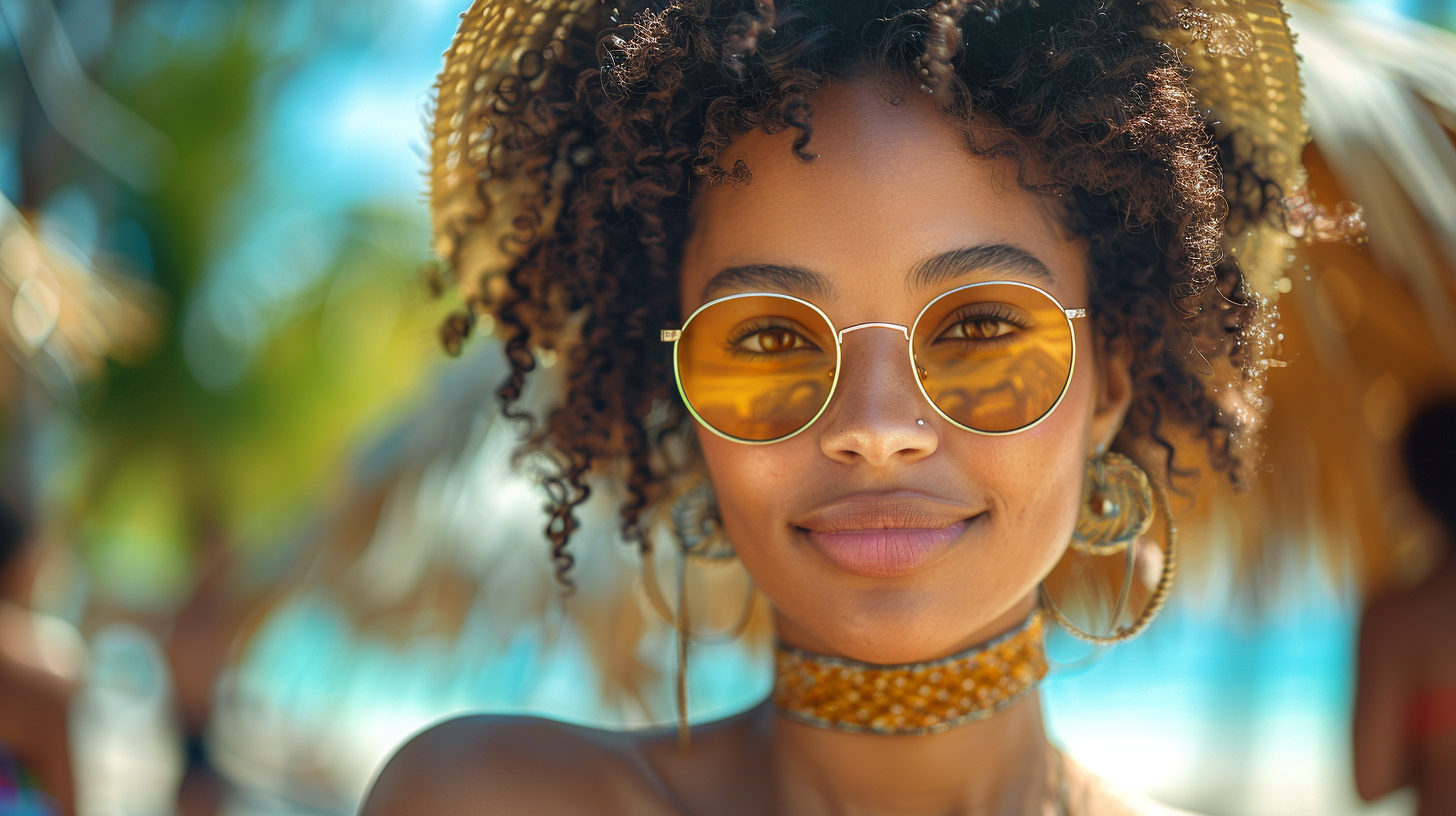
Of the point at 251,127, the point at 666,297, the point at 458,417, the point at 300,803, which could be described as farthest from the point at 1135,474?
the point at 251,127

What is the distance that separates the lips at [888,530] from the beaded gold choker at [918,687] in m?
0.29

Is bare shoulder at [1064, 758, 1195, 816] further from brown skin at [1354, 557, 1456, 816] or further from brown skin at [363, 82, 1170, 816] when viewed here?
brown skin at [1354, 557, 1456, 816]

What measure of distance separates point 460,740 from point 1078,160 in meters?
1.60

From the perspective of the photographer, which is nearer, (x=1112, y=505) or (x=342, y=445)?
(x=1112, y=505)

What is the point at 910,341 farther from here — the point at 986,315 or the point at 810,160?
the point at 810,160

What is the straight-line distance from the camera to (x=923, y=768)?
2.09 m

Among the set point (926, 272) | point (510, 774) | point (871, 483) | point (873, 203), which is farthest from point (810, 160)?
point (510, 774)

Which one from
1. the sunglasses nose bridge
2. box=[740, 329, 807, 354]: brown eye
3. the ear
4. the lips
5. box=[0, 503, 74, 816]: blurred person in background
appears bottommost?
box=[0, 503, 74, 816]: blurred person in background

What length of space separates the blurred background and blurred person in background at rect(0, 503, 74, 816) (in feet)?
0.07

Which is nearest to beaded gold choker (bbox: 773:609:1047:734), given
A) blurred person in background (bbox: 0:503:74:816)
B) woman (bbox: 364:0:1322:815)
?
woman (bbox: 364:0:1322:815)

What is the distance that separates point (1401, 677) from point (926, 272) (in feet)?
11.2

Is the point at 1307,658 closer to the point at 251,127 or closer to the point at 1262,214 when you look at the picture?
the point at 1262,214

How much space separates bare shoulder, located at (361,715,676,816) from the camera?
2.06m

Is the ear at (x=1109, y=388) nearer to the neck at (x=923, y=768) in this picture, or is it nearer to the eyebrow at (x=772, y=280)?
the neck at (x=923, y=768)
